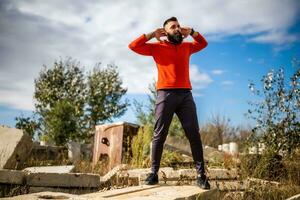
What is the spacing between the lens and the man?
400cm

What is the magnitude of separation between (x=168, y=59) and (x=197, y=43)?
60cm

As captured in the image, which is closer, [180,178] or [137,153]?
[180,178]

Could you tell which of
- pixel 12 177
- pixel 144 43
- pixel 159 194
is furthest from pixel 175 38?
pixel 12 177

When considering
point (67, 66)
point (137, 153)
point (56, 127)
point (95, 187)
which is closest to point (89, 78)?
point (67, 66)

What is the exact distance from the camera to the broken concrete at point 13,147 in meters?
6.29

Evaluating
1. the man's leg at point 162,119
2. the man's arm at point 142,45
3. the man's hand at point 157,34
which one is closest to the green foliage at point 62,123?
the man's arm at point 142,45

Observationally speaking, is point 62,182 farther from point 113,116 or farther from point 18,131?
point 113,116

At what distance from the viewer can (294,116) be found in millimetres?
7898

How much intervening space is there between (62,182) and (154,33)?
8.49 feet

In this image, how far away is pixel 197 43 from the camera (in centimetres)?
451

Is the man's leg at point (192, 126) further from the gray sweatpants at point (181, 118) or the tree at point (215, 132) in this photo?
the tree at point (215, 132)

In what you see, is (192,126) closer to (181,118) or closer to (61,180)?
(181,118)

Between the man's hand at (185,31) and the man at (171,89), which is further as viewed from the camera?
the man's hand at (185,31)

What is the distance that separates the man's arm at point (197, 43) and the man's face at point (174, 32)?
0.94ft
